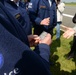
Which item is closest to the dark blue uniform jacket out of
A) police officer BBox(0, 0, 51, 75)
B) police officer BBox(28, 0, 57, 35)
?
police officer BBox(28, 0, 57, 35)

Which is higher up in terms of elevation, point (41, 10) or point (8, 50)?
point (8, 50)

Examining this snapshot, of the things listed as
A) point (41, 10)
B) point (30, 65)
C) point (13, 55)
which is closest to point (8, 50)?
point (13, 55)

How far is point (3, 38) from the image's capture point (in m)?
1.01

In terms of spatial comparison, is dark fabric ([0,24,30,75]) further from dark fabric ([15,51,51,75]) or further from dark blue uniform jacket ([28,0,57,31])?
dark blue uniform jacket ([28,0,57,31])

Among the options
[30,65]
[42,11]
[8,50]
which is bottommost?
[42,11]

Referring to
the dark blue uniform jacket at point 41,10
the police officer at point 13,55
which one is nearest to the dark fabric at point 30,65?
the police officer at point 13,55

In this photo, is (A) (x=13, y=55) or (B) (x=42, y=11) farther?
(B) (x=42, y=11)

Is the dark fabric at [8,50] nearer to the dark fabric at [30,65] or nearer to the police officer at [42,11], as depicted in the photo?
the dark fabric at [30,65]

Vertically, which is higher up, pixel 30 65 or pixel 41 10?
pixel 30 65

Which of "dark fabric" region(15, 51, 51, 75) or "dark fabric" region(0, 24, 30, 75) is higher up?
"dark fabric" region(0, 24, 30, 75)

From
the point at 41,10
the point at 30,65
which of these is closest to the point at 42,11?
the point at 41,10

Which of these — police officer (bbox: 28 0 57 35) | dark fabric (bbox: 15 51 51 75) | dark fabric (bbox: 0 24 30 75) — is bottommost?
police officer (bbox: 28 0 57 35)

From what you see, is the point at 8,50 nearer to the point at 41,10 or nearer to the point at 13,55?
the point at 13,55

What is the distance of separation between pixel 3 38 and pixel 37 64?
22 cm
